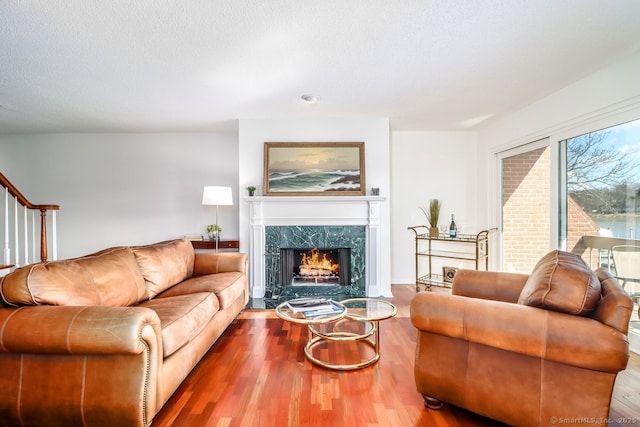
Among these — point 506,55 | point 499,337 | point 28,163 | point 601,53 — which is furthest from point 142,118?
point 601,53

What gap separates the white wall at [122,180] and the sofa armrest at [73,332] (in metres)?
3.17

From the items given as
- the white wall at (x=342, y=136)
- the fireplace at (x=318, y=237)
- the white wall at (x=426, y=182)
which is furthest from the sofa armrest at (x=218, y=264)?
the white wall at (x=426, y=182)

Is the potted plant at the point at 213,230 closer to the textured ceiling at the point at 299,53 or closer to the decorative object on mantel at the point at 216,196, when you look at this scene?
the decorative object on mantel at the point at 216,196

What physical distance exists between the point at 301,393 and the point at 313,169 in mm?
2664

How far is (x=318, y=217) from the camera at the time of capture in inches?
151

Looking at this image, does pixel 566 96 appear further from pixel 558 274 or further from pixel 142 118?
pixel 142 118

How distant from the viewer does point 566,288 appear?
1311mm

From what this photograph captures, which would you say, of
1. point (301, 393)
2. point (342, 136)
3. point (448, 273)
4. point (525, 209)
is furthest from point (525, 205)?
point (301, 393)

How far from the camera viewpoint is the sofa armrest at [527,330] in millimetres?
1187

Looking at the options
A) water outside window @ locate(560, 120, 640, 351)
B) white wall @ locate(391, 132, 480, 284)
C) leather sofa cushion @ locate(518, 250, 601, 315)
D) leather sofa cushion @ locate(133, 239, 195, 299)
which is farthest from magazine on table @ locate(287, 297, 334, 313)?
water outside window @ locate(560, 120, 640, 351)

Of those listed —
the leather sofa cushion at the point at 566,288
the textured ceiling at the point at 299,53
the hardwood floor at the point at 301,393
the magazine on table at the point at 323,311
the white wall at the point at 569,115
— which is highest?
the textured ceiling at the point at 299,53

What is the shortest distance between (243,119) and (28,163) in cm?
360

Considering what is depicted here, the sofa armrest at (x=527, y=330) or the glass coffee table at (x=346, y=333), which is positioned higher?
the sofa armrest at (x=527, y=330)

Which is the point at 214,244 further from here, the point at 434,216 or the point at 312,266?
the point at 434,216
